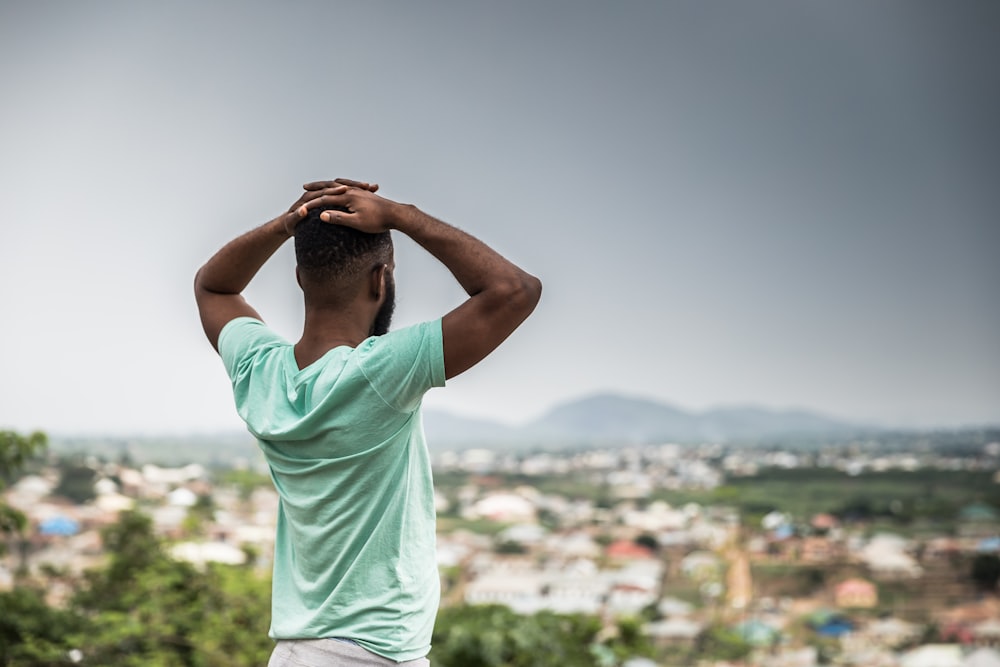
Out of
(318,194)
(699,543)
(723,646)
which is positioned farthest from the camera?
(699,543)

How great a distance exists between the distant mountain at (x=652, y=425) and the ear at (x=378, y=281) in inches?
320

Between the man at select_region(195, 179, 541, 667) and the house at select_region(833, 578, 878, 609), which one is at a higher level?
the man at select_region(195, 179, 541, 667)

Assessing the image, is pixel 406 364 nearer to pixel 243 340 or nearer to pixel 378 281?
pixel 378 281

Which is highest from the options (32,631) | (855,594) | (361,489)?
(361,489)

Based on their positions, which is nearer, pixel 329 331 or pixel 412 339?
pixel 412 339

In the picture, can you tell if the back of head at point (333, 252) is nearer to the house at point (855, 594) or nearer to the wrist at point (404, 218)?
the wrist at point (404, 218)

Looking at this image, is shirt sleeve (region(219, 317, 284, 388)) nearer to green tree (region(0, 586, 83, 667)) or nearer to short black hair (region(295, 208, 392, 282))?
short black hair (region(295, 208, 392, 282))

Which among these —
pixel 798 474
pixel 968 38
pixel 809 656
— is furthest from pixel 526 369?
pixel 809 656

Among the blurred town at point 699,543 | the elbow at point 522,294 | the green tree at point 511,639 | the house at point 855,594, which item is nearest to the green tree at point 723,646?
the blurred town at point 699,543

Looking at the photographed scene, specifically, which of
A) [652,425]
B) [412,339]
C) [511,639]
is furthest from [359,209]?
[652,425]

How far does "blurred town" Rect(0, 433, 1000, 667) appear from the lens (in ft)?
11.3

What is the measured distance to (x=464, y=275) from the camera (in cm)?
92

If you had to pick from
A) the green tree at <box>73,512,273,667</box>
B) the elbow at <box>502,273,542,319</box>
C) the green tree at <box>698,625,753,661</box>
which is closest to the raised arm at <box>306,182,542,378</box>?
the elbow at <box>502,273,542,319</box>

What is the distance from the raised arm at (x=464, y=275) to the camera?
882mm
